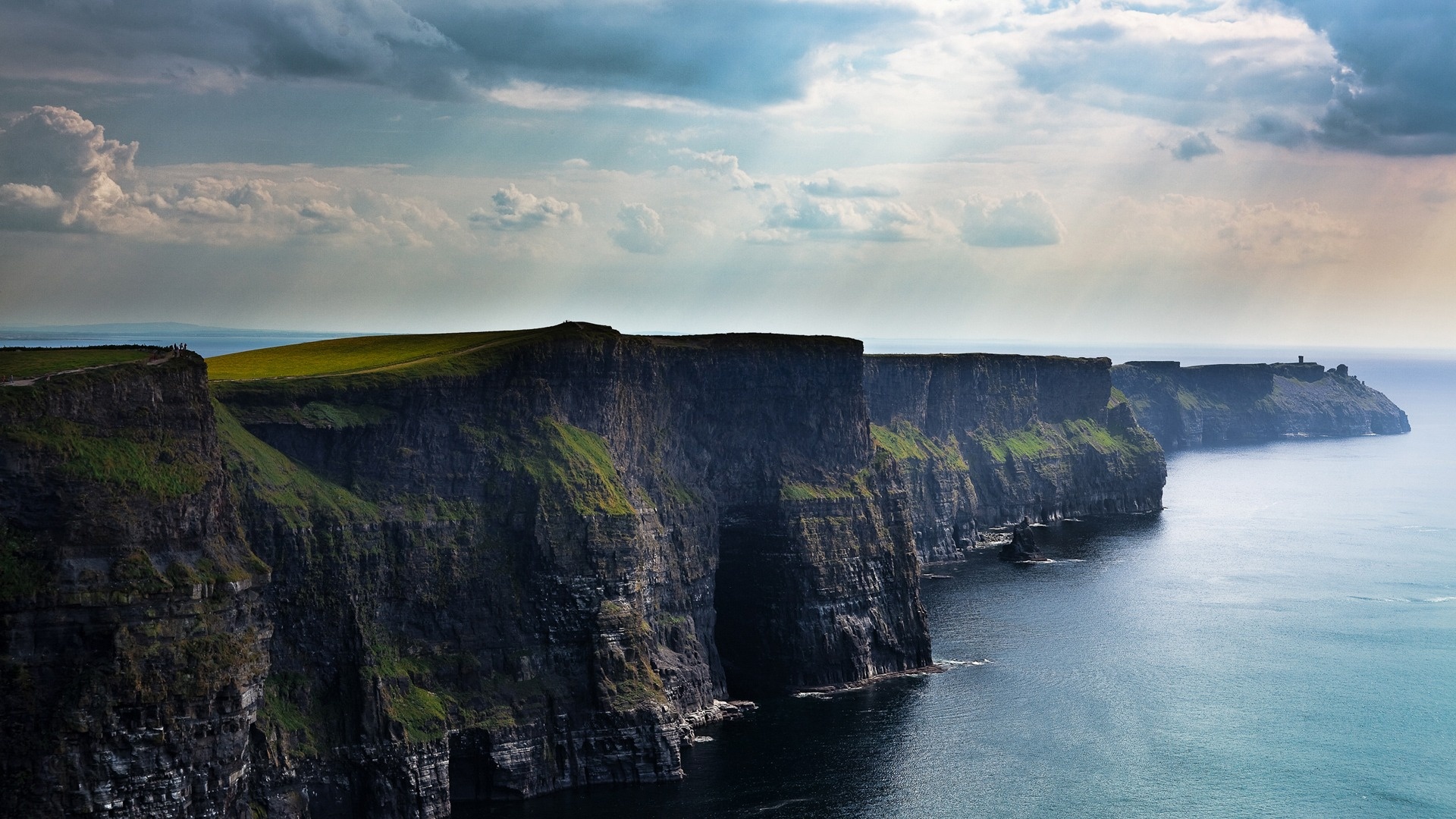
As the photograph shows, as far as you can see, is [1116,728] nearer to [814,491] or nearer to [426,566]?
[814,491]

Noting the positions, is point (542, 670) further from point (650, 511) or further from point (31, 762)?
point (31, 762)

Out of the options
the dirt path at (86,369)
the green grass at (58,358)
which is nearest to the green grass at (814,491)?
the green grass at (58,358)

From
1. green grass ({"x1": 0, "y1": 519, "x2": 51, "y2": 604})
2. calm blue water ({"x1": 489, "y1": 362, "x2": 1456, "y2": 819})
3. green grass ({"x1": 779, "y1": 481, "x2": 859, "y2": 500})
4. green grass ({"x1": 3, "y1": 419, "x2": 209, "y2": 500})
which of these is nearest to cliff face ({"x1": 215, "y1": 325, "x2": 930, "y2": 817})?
green grass ({"x1": 779, "y1": 481, "x2": 859, "y2": 500})

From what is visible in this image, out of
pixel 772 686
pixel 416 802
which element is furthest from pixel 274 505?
pixel 772 686

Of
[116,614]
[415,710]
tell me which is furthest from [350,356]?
[116,614]

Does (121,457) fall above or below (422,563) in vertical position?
above
